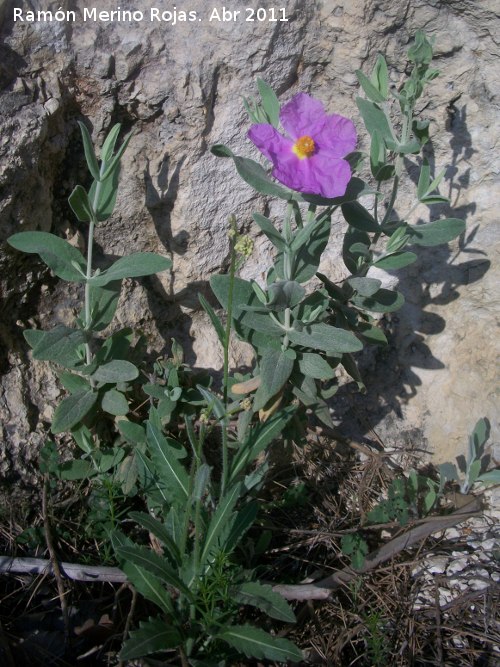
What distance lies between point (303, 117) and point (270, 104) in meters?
0.12

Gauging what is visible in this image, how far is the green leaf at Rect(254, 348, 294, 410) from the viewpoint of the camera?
2188 millimetres

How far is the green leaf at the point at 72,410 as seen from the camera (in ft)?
7.63

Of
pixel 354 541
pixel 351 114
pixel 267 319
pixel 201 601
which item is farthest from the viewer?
pixel 351 114

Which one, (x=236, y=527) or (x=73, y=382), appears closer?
(x=236, y=527)

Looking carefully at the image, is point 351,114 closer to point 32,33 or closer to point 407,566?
point 32,33

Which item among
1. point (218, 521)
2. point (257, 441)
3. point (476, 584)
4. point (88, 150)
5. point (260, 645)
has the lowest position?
point (476, 584)

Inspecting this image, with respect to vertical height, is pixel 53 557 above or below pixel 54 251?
below

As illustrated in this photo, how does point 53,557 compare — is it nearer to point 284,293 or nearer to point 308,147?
point 284,293

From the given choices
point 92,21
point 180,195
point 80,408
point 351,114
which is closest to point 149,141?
point 180,195

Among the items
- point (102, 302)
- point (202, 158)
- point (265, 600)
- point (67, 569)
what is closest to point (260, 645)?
point (265, 600)

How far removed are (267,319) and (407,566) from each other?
1102 mm

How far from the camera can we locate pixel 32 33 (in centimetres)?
229

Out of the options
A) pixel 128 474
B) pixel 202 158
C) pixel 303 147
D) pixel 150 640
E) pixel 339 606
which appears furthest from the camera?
pixel 202 158

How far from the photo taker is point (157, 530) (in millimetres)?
1924
